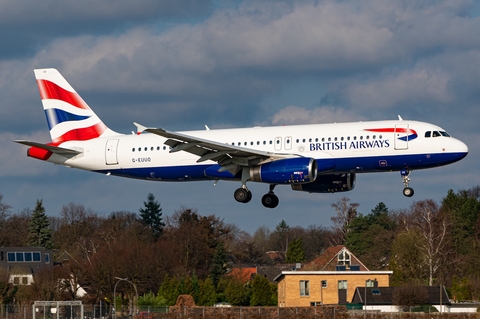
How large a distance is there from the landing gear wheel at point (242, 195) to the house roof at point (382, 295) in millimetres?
27084

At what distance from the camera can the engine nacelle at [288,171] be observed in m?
55.5

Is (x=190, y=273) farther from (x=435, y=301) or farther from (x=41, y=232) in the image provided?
(x=435, y=301)

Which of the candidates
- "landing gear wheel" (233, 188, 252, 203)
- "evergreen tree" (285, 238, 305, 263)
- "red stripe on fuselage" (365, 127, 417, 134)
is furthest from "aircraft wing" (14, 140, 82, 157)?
"evergreen tree" (285, 238, 305, 263)

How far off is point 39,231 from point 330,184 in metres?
89.6

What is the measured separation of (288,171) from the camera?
55.9m

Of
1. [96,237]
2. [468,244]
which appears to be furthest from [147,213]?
[468,244]

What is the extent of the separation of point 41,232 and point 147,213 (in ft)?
75.5

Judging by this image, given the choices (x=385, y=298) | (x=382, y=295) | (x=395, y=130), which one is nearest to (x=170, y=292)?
(x=382, y=295)

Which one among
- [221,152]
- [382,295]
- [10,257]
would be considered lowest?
[382,295]

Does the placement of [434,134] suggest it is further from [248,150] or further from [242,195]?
[242,195]

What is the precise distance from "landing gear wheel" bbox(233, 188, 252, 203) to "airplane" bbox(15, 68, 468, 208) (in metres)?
0.07

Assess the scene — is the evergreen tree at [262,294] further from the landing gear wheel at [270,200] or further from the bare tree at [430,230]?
the landing gear wheel at [270,200]

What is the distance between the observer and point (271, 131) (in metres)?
58.5

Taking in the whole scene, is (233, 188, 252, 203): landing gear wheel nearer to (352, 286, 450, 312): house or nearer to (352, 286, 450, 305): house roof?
(352, 286, 450, 312): house
